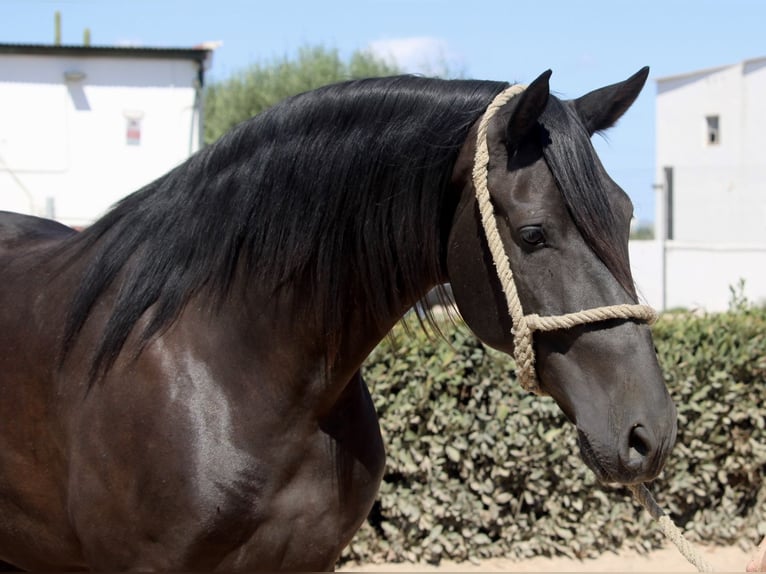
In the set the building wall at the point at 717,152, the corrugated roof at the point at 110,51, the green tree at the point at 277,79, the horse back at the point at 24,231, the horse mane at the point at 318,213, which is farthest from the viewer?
the green tree at the point at 277,79

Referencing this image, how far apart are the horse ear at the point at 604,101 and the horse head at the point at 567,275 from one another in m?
0.12

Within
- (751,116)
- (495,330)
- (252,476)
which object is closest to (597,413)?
(495,330)

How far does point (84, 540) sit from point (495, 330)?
1175 millimetres

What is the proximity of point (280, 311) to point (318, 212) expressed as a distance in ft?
0.90

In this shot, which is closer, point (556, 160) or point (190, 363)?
point (556, 160)

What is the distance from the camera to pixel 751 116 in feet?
88.6

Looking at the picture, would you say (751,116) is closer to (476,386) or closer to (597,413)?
(476,386)

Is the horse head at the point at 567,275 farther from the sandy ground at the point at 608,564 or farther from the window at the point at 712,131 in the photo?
the window at the point at 712,131

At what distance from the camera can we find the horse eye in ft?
6.53

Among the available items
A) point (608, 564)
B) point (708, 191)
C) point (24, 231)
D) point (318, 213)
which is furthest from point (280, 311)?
point (708, 191)

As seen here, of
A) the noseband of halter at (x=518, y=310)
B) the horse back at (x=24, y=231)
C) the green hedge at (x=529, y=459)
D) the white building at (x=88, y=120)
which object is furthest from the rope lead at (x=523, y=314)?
the white building at (x=88, y=120)

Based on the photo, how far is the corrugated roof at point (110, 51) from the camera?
551 inches

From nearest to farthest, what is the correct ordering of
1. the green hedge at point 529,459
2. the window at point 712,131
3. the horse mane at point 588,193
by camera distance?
the horse mane at point 588,193 → the green hedge at point 529,459 → the window at point 712,131

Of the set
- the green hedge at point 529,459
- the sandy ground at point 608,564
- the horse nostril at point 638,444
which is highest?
the horse nostril at point 638,444
